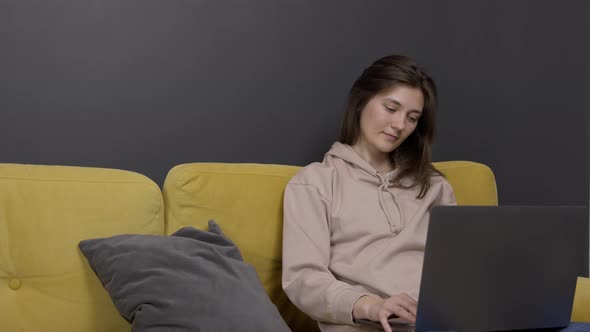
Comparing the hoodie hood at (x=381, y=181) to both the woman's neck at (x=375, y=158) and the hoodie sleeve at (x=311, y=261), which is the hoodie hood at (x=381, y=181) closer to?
the woman's neck at (x=375, y=158)

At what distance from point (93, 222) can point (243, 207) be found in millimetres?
403

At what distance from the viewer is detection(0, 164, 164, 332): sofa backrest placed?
1729mm

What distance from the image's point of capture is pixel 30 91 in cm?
203

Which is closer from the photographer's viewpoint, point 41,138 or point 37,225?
point 37,225

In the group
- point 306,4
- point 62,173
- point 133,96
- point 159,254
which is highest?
point 306,4

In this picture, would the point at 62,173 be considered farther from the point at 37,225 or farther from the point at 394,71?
the point at 394,71

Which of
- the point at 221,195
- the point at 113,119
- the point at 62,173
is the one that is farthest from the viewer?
the point at 113,119

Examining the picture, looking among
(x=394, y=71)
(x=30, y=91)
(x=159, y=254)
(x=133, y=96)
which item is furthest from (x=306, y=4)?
(x=159, y=254)

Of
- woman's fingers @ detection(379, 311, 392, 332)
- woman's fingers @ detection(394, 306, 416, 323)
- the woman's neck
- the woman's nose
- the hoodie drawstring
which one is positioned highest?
the woman's nose

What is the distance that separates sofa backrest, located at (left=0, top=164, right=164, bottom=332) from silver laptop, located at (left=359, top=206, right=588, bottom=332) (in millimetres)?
812

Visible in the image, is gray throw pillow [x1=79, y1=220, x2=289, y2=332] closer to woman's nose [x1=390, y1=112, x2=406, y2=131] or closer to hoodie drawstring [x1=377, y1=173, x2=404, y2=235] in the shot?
hoodie drawstring [x1=377, y1=173, x2=404, y2=235]

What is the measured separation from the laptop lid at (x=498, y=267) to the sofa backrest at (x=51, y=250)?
81 cm

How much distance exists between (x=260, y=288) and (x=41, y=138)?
78 cm

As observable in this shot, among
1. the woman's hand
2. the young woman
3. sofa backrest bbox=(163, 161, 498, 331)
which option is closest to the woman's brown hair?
the young woman
